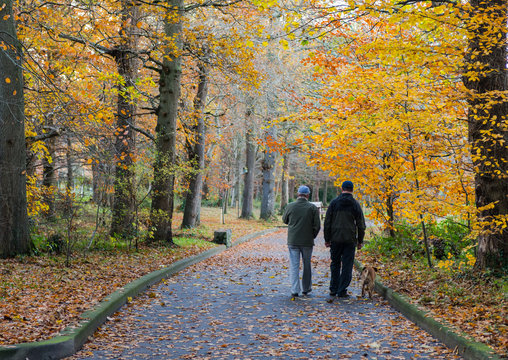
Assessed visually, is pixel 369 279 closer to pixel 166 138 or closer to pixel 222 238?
pixel 166 138

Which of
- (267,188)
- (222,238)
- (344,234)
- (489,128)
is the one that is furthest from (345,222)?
(267,188)

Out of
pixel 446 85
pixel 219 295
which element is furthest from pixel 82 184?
pixel 446 85

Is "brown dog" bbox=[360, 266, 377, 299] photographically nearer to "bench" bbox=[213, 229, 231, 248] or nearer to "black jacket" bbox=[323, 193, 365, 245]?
"black jacket" bbox=[323, 193, 365, 245]

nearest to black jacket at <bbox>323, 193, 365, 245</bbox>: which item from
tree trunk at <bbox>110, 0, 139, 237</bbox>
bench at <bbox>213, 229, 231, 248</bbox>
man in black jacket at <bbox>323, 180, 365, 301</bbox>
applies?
man in black jacket at <bbox>323, 180, 365, 301</bbox>

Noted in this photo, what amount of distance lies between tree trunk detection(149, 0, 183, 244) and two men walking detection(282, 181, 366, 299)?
613cm

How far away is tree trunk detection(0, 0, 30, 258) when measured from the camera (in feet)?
35.2

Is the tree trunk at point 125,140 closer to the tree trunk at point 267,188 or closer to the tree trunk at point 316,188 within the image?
the tree trunk at point 267,188

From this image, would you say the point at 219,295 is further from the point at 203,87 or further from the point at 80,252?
the point at 203,87

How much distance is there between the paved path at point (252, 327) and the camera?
18.9 ft

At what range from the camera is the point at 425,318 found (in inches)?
264

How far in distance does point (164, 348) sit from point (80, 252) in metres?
7.72

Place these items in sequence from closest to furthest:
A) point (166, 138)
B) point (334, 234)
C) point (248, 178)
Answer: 1. point (334, 234)
2. point (166, 138)
3. point (248, 178)

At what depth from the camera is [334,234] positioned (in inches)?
365

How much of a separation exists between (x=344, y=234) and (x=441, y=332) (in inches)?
128
